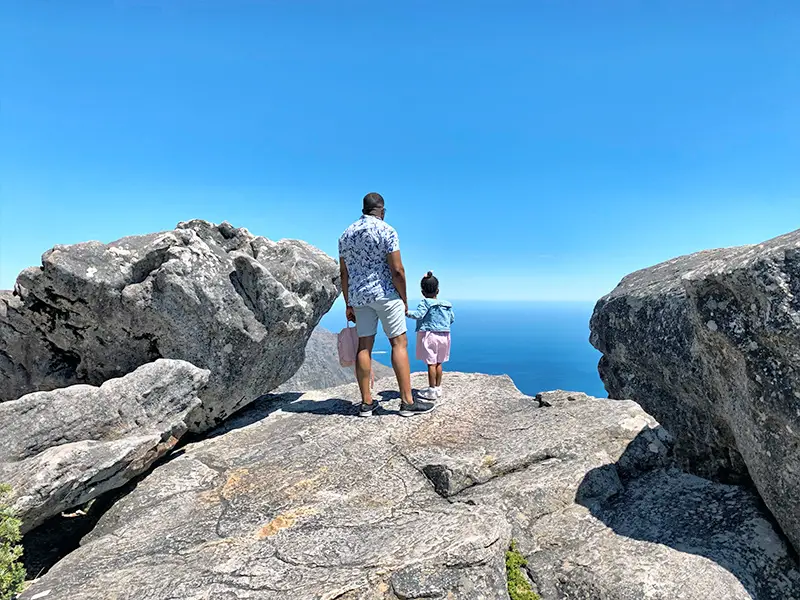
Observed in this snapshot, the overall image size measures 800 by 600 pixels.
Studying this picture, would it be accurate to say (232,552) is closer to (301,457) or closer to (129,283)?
(301,457)

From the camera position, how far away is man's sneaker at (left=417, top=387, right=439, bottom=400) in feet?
42.0

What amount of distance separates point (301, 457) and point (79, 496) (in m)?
3.94

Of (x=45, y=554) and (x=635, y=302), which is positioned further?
(x=635, y=302)

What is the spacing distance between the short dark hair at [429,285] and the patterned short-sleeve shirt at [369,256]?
2104 mm

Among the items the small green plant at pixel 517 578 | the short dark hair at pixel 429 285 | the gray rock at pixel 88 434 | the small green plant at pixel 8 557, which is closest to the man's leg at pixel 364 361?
the short dark hair at pixel 429 285

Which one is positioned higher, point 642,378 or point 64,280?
point 64,280

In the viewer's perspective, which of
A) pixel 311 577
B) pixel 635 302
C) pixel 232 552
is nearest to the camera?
pixel 311 577

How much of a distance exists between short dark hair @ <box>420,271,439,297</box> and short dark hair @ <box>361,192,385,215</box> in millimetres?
2786

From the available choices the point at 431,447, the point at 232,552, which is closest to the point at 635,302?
the point at 431,447

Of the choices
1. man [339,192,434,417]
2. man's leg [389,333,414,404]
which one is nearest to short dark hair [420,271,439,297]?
man [339,192,434,417]

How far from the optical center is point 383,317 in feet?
37.9

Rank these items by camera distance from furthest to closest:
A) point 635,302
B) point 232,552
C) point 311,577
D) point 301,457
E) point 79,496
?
point 635,302 → point 301,457 → point 79,496 → point 232,552 → point 311,577

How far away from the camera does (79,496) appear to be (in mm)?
8672

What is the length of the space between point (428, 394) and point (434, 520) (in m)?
5.51
